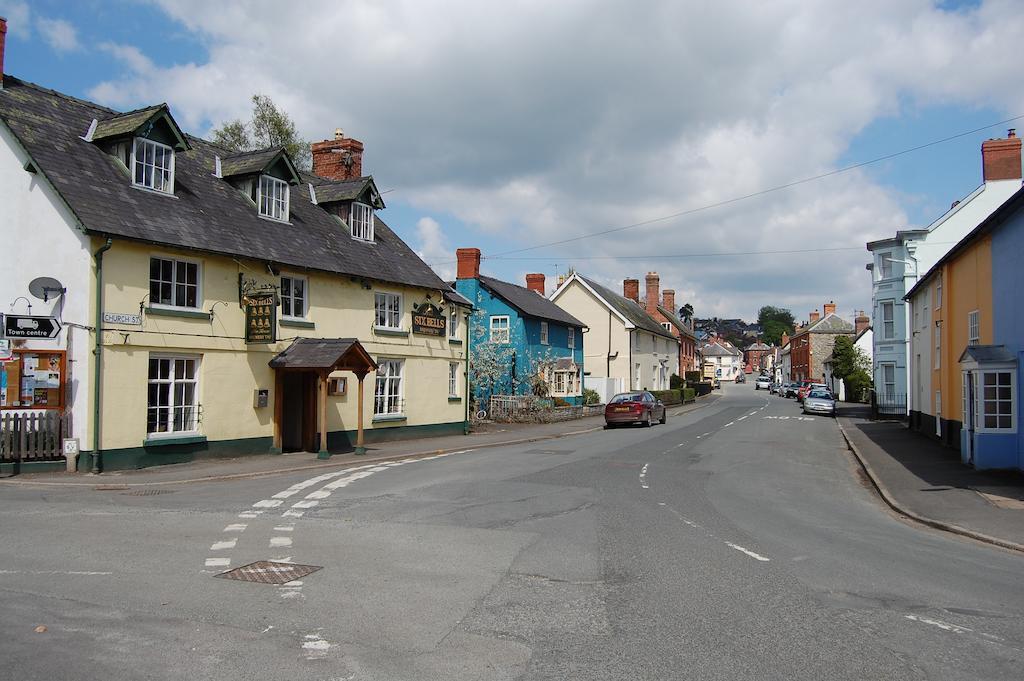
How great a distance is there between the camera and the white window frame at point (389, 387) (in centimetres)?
2539

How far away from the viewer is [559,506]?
505 inches

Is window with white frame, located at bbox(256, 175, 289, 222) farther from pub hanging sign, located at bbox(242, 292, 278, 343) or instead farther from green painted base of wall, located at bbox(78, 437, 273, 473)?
green painted base of wall, located at bbox(78, 437, 273, 473)

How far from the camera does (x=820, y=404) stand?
46.6m

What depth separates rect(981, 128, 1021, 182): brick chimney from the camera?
118 ft

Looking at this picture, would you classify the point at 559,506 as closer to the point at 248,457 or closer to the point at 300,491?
the point at 300,491

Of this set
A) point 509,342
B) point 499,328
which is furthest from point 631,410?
point 499,328

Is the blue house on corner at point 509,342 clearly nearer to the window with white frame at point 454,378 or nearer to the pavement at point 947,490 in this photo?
the window with white frame at point 454,378

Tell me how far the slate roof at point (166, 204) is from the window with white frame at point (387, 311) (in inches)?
33.4

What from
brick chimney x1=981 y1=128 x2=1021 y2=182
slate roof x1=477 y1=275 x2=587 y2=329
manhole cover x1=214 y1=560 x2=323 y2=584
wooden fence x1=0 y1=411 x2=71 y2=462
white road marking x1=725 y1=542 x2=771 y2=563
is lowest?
white road marking x1=725 y1=542 x2=771 y2=563

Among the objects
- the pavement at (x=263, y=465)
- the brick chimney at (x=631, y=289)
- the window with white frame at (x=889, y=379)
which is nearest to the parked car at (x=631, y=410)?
the pavement at (x=263, y=465)

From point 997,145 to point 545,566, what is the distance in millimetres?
37713

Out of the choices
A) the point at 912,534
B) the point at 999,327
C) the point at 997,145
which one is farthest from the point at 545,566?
the point at 997,145

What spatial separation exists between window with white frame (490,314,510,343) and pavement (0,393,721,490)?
38.3ft

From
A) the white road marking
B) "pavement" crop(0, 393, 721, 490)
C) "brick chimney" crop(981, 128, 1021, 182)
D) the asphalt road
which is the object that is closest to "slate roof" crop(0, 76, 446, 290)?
"pavement" crop(0, 393, 721, 490)
